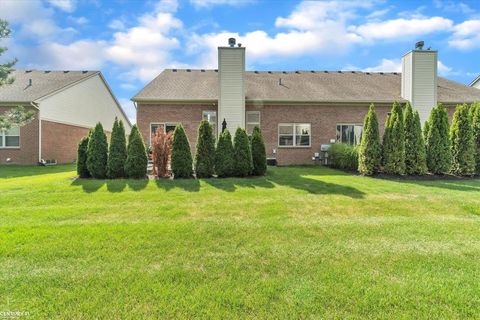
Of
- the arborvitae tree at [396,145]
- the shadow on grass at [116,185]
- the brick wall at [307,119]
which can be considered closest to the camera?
the shadow on grass at [116,185]

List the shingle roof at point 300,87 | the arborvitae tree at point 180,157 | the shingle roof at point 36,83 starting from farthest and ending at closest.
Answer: the shingle roof at point 36,83
the shingle roof at point 300,87
the arborvitae tree at point 180,157

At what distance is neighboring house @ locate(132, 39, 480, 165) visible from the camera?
51.9 ft

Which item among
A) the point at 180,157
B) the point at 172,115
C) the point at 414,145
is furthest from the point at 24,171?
the point at 414,145

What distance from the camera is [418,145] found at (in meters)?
10.6

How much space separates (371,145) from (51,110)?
1859cm

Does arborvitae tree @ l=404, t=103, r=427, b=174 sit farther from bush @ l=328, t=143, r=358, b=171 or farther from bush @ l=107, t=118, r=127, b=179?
bush @ l=107, t=118, r=127, b=179

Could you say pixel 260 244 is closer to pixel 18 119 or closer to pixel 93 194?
pixel 93 194

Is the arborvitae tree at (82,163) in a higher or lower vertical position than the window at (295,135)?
lower

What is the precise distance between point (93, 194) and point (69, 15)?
7.84 meters

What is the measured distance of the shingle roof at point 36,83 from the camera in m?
17.4

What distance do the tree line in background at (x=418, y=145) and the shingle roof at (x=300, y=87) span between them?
20.0ft

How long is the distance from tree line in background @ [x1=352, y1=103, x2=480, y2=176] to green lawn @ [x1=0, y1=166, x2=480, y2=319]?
11.4ft

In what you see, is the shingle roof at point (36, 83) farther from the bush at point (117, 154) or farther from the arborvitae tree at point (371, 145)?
the arborvitae tree at point (371, 145)

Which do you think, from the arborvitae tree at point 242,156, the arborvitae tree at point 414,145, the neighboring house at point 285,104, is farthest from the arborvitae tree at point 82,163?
the arborvitae tree at point 414,145
